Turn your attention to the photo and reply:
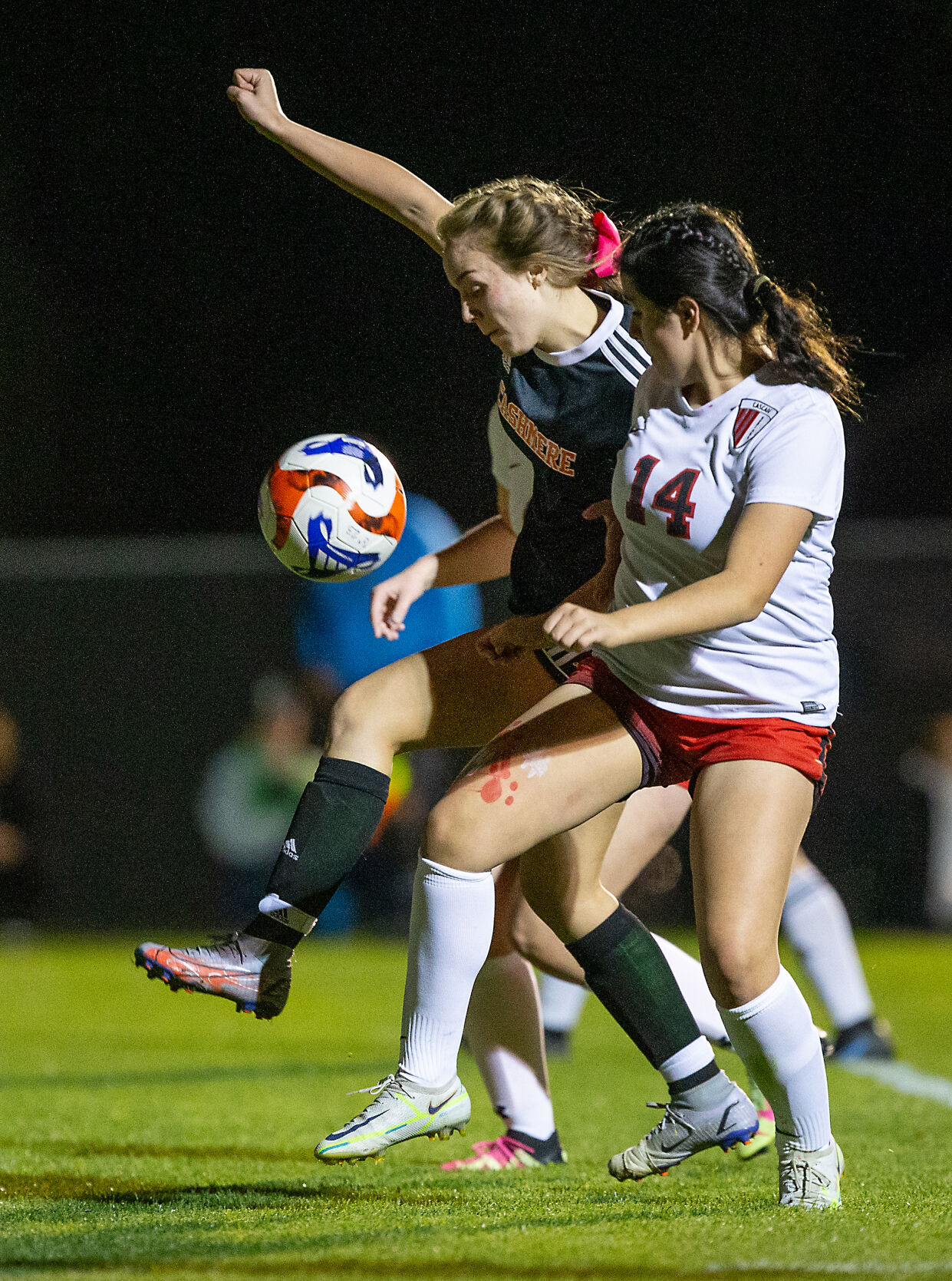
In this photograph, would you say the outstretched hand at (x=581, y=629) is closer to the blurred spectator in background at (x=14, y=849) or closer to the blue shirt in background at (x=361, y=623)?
the blue shirt in background at (x=361, y=623)

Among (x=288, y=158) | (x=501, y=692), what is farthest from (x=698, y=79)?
(x=501, y=692)

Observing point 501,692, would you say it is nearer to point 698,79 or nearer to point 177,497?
point 698,79

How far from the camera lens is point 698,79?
13.4 meters

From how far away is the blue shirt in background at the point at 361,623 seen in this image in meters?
10.1

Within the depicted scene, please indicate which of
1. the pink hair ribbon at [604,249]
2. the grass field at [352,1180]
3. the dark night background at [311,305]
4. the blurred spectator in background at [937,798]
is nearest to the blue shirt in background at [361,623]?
the dark night background at [311,305]

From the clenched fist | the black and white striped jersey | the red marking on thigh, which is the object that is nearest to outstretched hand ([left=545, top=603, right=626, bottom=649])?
the red marking on thigh

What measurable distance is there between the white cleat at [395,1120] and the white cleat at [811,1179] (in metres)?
0.64

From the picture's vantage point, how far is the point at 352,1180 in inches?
153

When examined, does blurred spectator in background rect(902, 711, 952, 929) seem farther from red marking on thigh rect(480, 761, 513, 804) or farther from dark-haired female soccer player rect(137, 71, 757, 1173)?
red marking on thigh rect(480, 761, 513, 804)

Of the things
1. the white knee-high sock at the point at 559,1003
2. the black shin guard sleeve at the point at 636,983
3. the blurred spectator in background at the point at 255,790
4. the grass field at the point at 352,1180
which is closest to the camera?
the grass field at the point at 352,1180

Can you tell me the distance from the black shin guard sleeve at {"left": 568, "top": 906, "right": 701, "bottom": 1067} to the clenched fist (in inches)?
82.0

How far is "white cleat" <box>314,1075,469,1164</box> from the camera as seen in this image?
118 inches

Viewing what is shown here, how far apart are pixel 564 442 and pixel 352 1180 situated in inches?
74.5

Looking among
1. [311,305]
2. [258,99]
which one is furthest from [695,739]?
[311,305]
